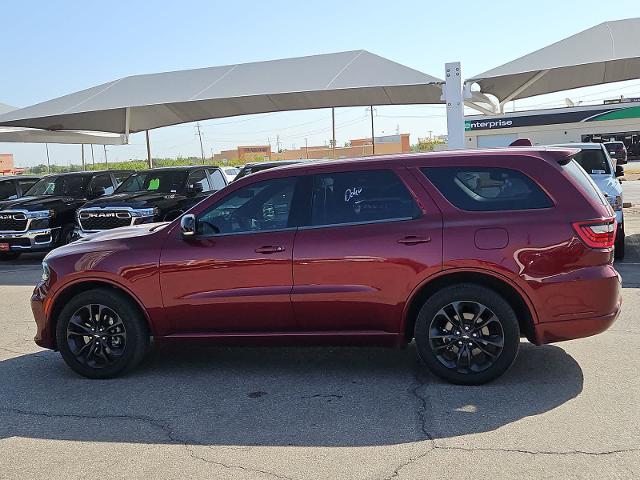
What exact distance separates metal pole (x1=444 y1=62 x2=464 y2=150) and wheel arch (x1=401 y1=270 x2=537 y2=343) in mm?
10721

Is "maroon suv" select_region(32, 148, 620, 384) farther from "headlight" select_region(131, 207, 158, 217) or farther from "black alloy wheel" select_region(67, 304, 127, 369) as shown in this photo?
"headlight" select_region(131, 207, 158, 217)

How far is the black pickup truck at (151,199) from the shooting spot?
12.1 meters

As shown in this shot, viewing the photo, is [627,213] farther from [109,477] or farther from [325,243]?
[109,477]

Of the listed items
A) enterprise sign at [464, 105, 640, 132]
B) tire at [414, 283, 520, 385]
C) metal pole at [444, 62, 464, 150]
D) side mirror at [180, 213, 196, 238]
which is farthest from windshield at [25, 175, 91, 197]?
enterprise sign at [464, 105, 640, 132]

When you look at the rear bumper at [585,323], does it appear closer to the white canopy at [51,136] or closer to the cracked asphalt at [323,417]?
the cracked asphalt at [323,417]

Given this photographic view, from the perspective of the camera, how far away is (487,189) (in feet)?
16.4

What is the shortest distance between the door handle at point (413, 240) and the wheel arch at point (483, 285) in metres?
0.28

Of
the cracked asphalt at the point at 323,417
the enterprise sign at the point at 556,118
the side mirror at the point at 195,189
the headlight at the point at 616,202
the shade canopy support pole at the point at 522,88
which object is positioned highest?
the enterprise sign at the point at 556,118

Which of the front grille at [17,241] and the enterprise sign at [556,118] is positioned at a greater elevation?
the enterprise sign at [556,118]

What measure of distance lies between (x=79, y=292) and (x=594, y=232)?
163 inches

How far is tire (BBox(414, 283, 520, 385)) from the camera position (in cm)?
486

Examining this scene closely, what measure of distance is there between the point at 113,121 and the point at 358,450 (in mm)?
21607

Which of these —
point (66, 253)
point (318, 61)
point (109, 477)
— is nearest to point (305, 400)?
point (109, 477)

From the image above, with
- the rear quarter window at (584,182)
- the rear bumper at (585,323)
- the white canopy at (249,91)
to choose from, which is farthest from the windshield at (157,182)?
the rear bumper at (585,323)
